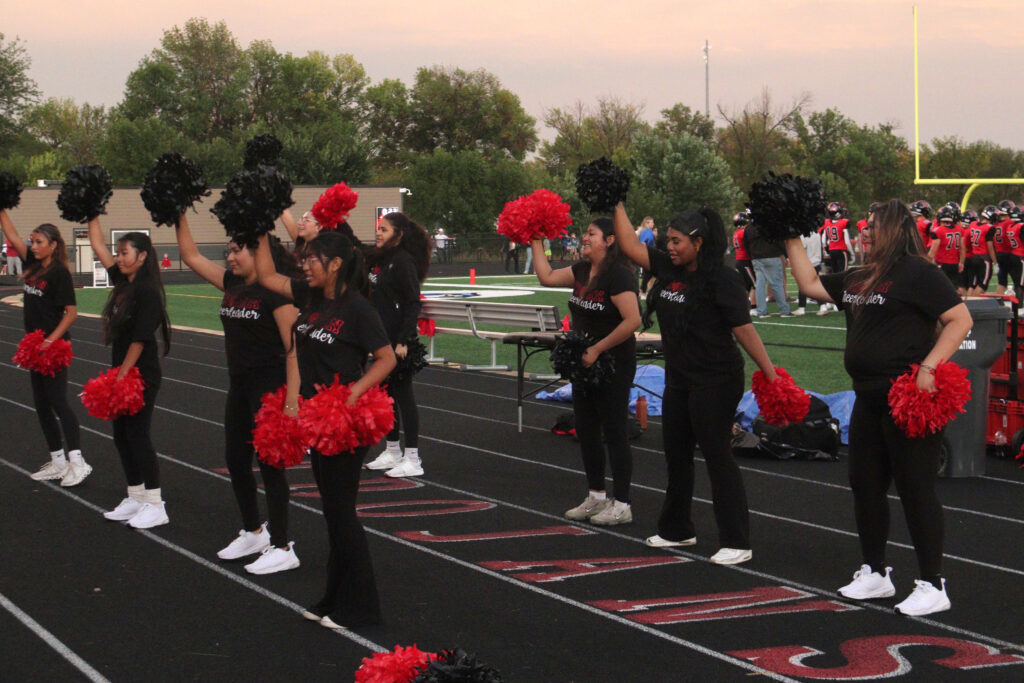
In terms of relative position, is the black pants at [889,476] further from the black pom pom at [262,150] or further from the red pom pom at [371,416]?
the black pom pom at [262,150]

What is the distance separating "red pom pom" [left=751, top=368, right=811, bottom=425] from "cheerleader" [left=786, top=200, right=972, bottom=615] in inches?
31.9

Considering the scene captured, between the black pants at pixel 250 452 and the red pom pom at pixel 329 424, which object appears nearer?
the red pom pom at pixel 329 424

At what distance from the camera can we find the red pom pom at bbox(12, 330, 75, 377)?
7.80 meters

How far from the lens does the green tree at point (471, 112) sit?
87.5m

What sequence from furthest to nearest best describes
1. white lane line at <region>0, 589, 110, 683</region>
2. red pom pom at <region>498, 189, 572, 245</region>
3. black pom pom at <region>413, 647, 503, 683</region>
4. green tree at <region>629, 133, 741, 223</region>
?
green tree at <region>629, 133, 741, 223</region>
red pom pom at <region>498, 189, 572, 245</region>
white lane line at <region>0, 589, 110, 683</region>
black pom pom at <region>413, 647, 503, 683</region>

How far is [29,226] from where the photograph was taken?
50.3 meters

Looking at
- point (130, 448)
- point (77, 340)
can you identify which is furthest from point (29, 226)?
point (130, 448)

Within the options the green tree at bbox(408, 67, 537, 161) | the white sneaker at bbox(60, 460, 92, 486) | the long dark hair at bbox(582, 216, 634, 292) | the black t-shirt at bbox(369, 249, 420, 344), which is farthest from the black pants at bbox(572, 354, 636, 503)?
the green tree at bbox(408, 67, 537, 161)

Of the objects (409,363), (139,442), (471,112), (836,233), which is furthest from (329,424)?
(471,112)

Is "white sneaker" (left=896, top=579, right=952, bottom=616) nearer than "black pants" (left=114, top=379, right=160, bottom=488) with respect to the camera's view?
Yes

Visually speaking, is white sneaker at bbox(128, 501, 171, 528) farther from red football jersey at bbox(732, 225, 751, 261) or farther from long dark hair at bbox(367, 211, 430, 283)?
red football jersey at bbox(732, 225, 751, 261)

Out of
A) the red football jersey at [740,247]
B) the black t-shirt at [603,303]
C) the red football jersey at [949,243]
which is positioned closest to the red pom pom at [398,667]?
the black t-shirt at [603,303]

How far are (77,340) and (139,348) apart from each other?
13856mm

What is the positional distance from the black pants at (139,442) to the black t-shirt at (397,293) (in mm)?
1751
